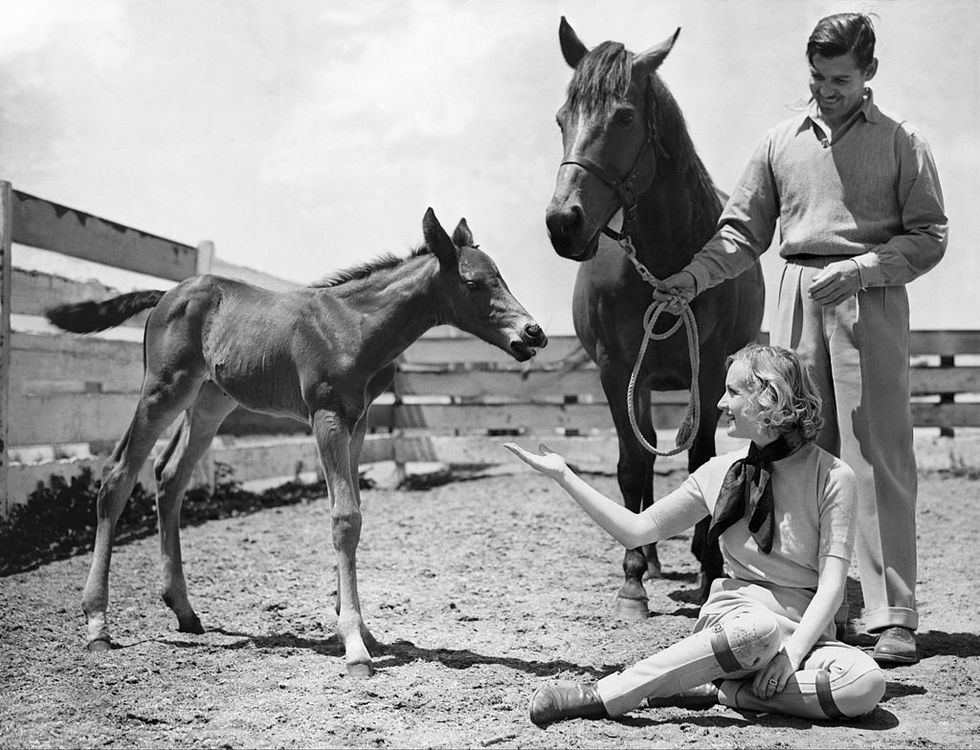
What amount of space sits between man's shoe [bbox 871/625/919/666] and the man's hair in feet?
6.34

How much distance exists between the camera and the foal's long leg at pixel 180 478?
361 cm

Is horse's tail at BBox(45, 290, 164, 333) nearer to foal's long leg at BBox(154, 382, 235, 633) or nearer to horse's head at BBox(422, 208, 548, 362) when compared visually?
foal's long leg at BBox(154, 382, 235, 633)

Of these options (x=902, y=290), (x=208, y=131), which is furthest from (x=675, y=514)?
(x=208, y=131)

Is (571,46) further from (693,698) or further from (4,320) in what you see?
(4,320)

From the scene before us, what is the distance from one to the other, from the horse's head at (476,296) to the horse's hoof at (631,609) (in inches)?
51.2

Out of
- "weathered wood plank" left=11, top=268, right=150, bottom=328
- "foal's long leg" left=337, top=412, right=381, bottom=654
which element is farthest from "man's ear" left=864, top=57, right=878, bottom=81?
"weathered wood plank" left=11, top=268, right=150, bottom=328

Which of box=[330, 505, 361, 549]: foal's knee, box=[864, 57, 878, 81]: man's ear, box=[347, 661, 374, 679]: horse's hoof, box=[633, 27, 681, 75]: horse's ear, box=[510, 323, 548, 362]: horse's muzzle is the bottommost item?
box=[347, 661, 374, 679]: horse's hoof

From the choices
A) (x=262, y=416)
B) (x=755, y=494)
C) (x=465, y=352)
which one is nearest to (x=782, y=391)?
(x=755, y=494)

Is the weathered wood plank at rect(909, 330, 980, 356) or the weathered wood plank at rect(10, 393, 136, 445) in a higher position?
the weathered wood plank at rect(909, 330, 980, 356)

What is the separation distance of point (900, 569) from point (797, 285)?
1056 millimetres

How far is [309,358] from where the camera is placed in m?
3.38

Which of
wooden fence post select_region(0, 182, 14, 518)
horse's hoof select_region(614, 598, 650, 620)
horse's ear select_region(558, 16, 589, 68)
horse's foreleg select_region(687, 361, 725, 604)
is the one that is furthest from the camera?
wooden fence post select_region(0, 182, 14, 518)

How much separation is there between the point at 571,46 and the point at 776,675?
2576mm

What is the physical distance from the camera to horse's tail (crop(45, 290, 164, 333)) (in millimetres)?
4070
